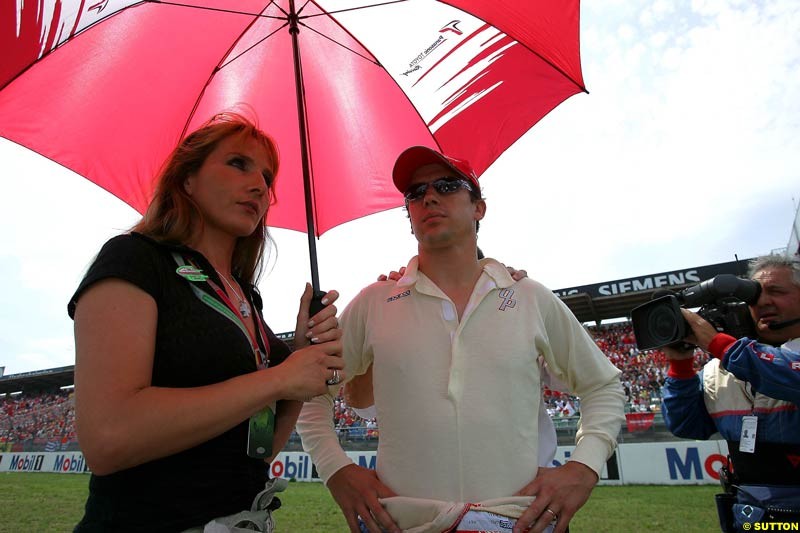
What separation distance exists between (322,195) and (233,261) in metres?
0.90

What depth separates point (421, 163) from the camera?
239 cm

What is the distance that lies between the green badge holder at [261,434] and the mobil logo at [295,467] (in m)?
13.3

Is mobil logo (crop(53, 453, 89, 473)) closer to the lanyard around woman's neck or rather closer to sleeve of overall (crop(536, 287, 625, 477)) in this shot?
the lanyard around woman's neck

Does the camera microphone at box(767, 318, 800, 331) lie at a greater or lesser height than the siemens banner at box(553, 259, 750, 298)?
lesser

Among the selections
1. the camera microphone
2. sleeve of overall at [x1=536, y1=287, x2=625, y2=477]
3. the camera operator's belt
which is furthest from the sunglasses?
the camera operator's belt

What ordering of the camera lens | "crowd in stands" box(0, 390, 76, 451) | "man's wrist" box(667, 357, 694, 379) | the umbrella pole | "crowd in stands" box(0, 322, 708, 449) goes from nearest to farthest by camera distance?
the umbrella pole → the camera lens → "man's wrist" box(667, 357, 694, 379) → "crowd in stands" box(0, 322, 708, 449) → "crowd in stands" box(0, 390, 76, 451)

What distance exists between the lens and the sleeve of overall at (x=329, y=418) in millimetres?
2045

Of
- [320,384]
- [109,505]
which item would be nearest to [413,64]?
[320,384]

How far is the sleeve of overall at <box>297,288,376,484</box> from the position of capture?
6.71 ft

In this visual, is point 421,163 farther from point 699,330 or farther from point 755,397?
point 755,397

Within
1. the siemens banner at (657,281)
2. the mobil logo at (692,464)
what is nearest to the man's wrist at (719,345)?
the mobil logo at (692,464)

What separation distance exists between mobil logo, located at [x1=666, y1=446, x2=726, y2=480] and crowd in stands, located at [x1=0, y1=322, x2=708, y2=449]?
10.2 feet

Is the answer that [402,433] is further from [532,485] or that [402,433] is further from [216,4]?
[216,4]

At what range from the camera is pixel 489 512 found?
1.67 m
